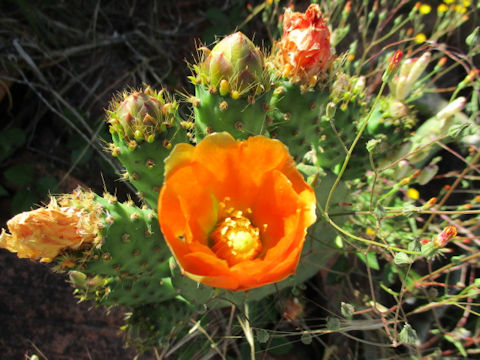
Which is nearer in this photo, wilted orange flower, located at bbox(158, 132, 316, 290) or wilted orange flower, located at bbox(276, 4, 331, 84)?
wilted orange flower, located at bbox(158, 132, 316, 290)

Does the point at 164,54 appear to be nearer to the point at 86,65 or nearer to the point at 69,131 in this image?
the point at 86,65

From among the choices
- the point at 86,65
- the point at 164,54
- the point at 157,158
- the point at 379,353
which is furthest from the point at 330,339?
the point at 86,65

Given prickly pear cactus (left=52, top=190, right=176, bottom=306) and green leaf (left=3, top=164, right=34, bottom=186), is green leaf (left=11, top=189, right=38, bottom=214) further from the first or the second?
prickly pear cactus (left=52, top=190, right=176, bottom=306)

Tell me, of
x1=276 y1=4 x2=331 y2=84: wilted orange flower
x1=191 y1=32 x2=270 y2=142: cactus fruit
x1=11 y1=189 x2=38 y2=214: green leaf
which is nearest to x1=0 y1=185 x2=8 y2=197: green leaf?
x1=11 y1=189 x2=38 y2=214: green leaf

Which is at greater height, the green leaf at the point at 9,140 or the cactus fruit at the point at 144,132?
the cactus fruit at the point at 144,132

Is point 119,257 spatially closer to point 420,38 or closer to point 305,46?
point 305,46

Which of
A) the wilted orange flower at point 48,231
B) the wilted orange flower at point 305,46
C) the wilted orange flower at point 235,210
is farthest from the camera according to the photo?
the wilted orange flower at point 305,46

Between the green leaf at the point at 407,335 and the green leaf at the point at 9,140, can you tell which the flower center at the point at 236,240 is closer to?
the green leaf at the point at 407,335

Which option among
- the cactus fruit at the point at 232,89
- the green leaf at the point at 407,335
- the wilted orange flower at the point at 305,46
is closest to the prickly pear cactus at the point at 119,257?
the cactus fruit at the point at 232,89
